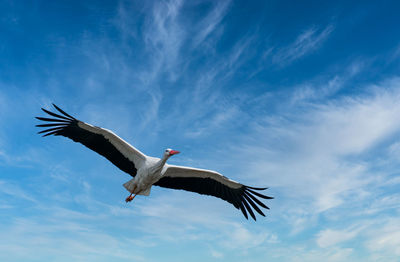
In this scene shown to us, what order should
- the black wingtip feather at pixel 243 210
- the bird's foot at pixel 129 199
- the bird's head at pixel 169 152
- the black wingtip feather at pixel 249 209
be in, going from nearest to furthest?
the bird's head at pixel 169 152 → the bird's foot at pixel 129 199 → the black wingtip feather at pixel 249 209 → the black wingtip feather at pixel 243 210

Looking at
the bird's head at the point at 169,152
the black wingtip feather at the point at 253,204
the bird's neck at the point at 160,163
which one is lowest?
the black wingtip feather at the point at 253,204

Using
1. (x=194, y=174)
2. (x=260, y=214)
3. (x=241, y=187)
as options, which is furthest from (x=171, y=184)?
(x=260, y=214)

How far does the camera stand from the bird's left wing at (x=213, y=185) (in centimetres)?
1485

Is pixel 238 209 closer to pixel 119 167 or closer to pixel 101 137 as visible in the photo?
pixel 119 167

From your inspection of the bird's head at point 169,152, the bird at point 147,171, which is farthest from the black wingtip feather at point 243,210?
the bird's head at point 169,152

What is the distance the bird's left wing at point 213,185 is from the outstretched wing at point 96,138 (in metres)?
1.71

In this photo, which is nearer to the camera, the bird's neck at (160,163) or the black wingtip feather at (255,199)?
the bird's neck at (160,163)

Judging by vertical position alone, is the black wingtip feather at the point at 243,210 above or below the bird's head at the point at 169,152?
below

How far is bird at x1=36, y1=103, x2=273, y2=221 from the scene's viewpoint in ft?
45.3

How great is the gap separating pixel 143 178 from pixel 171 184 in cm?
169

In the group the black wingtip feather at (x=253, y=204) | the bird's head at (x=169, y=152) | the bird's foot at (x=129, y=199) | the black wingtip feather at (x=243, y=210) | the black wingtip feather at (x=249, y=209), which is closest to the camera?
the bird's head at (x=169, y=152)

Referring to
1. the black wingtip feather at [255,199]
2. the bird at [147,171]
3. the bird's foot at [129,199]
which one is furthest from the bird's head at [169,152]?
the black wingtip feather at [255,199]

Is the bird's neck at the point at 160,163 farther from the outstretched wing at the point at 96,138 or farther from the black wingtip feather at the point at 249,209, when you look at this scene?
the black wingtip feather at the point at 249,209

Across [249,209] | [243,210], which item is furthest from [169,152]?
[249,209]
